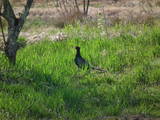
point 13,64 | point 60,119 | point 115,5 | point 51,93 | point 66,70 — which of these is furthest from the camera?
point 115,5

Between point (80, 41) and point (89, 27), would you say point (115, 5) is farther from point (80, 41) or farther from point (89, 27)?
point (80, 41)

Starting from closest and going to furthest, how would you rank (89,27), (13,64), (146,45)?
(13,64)
(146,45)
(89,27)

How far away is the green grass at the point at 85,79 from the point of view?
24.1 ft

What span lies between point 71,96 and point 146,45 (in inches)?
171

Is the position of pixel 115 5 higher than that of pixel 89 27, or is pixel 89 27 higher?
pixel 89 27

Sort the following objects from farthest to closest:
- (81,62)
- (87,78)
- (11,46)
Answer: (81,62), (87,78), (11,46)

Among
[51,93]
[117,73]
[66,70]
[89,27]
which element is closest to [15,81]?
[51,93]

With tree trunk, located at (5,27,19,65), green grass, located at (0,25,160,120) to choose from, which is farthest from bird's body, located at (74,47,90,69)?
tree trunk, located at (5,27,19,65)

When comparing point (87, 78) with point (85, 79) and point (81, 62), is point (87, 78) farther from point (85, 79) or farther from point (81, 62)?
point (81, 62)

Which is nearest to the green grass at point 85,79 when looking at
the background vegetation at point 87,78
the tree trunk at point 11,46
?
the background vegetation at point 87,78

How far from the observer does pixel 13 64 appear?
30.3ft

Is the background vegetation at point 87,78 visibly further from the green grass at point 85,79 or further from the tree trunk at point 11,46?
the tree trunk at point 11,46

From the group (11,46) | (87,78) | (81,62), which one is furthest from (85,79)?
(11,46)

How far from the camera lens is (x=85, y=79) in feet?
30.8
